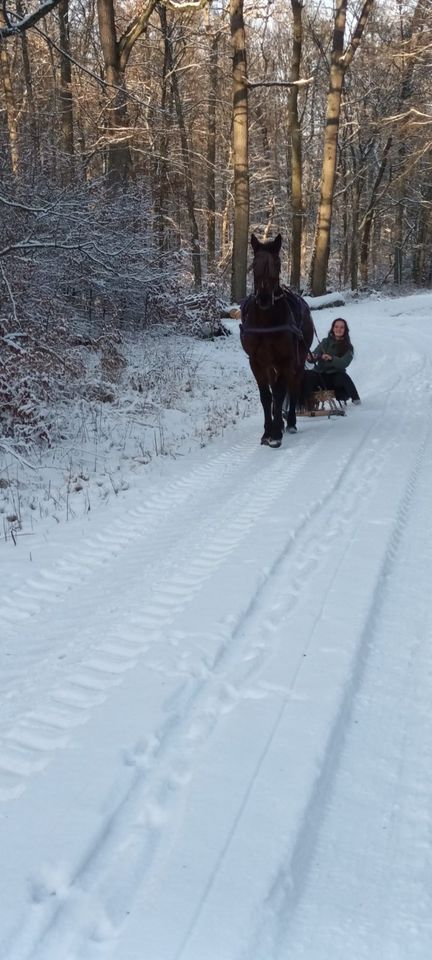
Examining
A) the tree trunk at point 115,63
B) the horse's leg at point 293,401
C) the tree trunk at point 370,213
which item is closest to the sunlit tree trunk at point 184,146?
the tree trunk at point 115,63

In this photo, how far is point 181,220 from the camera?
1081 inches

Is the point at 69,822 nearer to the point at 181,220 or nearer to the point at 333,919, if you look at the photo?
the point at 333,919

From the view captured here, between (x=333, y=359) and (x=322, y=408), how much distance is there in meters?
0.68

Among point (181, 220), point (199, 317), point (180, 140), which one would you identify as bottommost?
point (199, 317)

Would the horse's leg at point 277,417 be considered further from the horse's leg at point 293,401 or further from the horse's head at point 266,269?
the horse's head at point 266,269

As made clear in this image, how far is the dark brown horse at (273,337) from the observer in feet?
23.4

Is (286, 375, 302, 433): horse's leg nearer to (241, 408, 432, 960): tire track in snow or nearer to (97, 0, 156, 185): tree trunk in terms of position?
(241, 408, 432, 960): tire track in snow

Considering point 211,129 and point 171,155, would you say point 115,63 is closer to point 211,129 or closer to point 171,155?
point 171,155

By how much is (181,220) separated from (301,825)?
2789 cm

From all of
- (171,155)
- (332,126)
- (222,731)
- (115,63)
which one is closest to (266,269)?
(222,731)

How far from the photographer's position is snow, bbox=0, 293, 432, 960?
77.3 inches

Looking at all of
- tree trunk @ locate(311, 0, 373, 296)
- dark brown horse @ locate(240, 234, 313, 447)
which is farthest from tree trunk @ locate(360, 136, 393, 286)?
dark brown horse @ locate(240, 234, 313, 447)

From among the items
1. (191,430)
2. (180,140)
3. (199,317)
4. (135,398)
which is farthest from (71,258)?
(180,140)

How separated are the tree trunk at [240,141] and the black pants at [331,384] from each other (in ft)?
34.0
